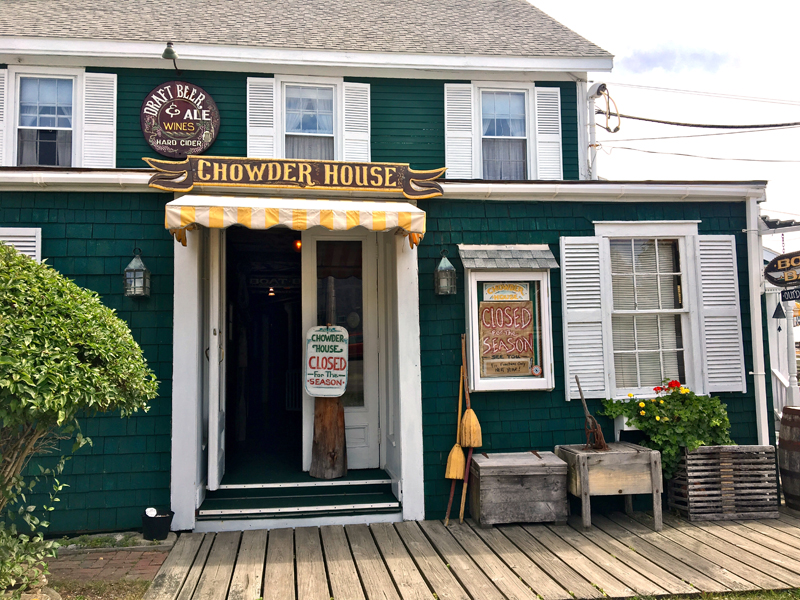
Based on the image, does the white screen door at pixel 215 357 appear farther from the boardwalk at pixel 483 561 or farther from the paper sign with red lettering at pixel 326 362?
the paper sign with red lettering at pixel 326 362

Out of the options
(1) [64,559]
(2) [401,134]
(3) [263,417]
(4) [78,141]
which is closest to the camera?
(1) [64,559]

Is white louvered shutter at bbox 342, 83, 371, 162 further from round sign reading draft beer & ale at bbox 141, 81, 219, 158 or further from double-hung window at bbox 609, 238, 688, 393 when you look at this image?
double-hung window at bbox 609, 238, 688, 393

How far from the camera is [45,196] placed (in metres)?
4.83

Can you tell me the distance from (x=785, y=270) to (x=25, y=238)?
7036 mm

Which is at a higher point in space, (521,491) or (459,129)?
(459,129)

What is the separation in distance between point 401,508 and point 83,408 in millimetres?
2793

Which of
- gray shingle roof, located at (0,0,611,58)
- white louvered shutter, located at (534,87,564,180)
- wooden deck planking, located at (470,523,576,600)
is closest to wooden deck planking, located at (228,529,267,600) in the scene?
wooden deck planking, located at (470,523,576,600)

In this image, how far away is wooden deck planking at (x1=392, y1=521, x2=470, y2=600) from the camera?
3533mm

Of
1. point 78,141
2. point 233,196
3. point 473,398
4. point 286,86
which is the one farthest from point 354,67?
point 473,398

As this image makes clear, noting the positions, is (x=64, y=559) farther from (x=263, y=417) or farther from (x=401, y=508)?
(x=263, y=417)

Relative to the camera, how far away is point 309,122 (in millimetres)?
6719

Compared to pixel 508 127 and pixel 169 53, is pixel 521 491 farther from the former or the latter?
pixel 169 53

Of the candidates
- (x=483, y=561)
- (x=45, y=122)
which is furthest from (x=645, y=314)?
(x=45, y=122)

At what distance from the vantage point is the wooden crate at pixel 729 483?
4852 millimetres
